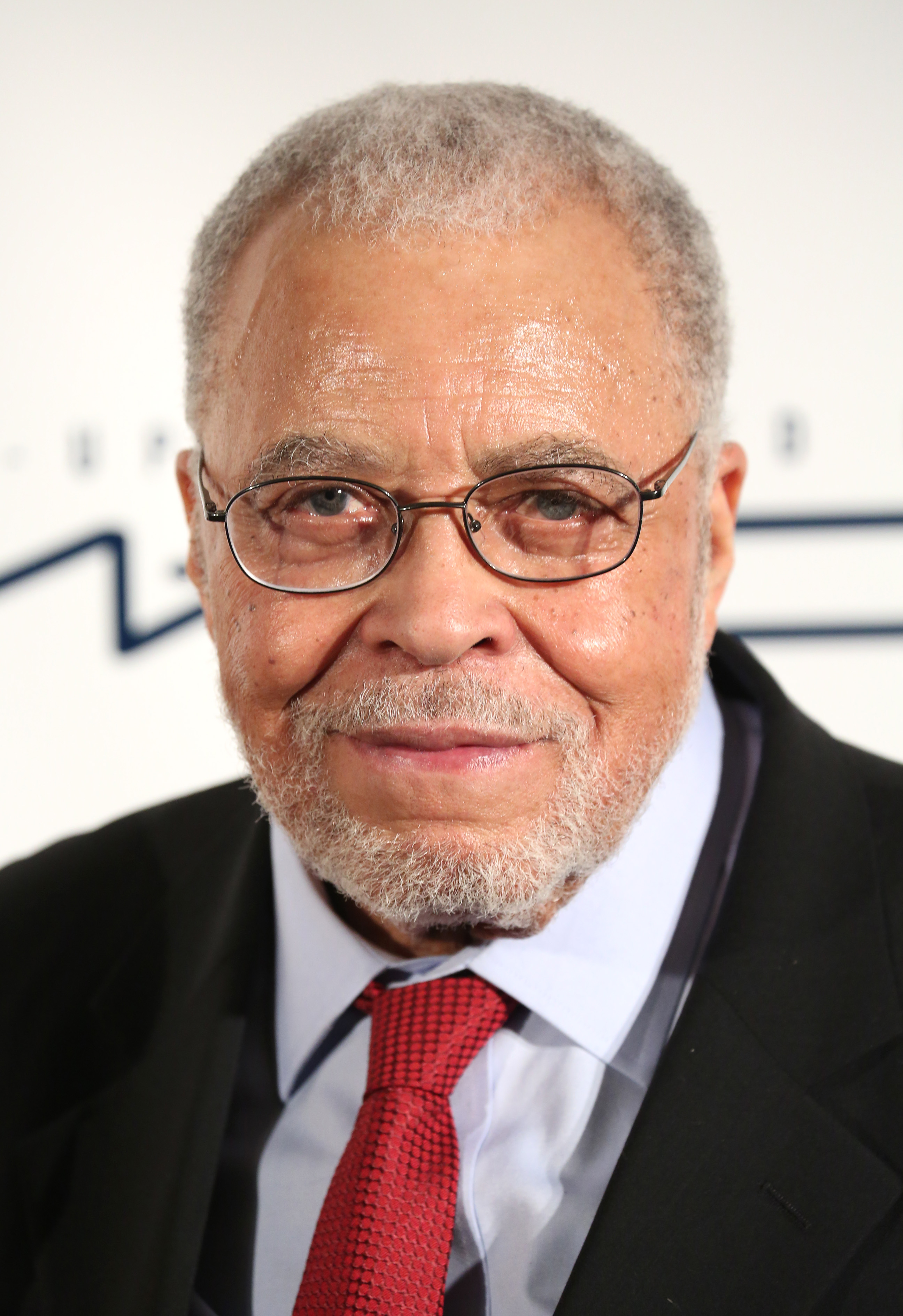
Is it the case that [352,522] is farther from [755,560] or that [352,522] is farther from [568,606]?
[755,560]

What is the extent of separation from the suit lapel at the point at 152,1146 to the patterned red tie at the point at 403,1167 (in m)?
0.20

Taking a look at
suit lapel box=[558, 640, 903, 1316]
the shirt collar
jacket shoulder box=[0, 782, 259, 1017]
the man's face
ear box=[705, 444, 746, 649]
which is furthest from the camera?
jacket shoulder box=[0, 782, 259, 1017]

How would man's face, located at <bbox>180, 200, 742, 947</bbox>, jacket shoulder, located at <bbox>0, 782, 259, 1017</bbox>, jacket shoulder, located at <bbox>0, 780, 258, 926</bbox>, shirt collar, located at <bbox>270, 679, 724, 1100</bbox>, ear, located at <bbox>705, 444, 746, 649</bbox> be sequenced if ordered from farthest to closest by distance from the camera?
jacket shoulder, located at <bbox>0, 780, 258, 926</bbox>, jacket shoulder, located at <bbox>0, 782, 259, 1017</bbox>, ear, located at <bbox>705, 444, 746, 649</bbox>, shirt collar, located at <bbox>270, 679, 724, 1100</bbox>, man's face, located at <bbox>180, 200, 742, 947</bbox>

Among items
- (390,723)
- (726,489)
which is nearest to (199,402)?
(390,723)

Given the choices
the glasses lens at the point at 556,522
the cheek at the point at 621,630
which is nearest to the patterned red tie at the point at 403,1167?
the cheek at the point at 621,630

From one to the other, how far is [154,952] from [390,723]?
684 mm

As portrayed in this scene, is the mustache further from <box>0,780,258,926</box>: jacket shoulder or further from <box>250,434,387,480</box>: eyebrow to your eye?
<box>0,780,258,926</box>: jacket shoulder

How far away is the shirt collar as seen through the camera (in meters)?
1.33

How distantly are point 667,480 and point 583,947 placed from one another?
59 cm

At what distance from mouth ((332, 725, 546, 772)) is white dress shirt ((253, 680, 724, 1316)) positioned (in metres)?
0.26

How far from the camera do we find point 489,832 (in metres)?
1.24

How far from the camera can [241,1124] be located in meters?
1.45

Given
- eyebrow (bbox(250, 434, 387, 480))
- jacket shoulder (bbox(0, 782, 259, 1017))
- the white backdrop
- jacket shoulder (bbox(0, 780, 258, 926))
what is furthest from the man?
the white backdrop

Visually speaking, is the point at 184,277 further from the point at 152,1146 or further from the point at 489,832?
the point at 152,1146
